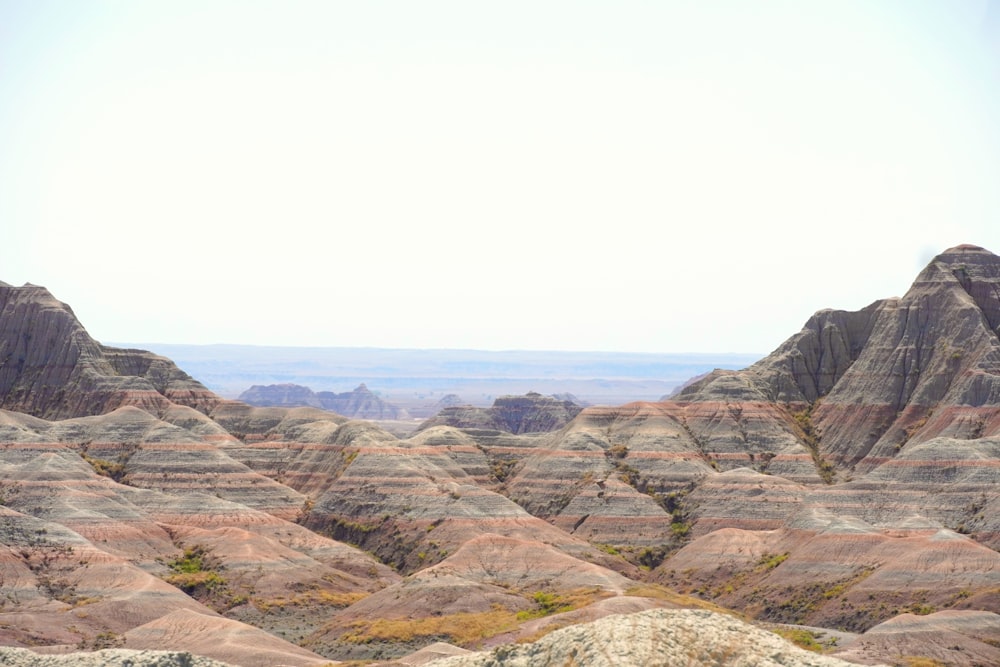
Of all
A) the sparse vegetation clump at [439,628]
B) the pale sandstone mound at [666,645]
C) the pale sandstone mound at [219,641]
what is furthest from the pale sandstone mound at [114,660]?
the sparse vegetation clump at [439,628]

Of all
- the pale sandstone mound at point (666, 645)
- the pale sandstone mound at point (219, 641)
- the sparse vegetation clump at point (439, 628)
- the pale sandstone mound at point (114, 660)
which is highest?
the pale sandstone mound at point (666, 645)

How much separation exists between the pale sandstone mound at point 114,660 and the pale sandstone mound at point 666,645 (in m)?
24.2

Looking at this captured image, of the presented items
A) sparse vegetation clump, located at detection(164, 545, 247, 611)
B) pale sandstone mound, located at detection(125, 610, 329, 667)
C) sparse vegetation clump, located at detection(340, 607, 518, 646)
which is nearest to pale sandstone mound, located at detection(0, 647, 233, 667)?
pale sandstone mound, located at detection(125, 610, 329, 667)

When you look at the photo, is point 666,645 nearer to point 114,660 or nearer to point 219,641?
point 114,660

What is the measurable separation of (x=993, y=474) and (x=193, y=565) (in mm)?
98348

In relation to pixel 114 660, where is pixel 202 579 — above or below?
below

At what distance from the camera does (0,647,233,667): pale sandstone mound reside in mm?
99625

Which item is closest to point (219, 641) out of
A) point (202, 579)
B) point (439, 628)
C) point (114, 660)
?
point (439, 628)

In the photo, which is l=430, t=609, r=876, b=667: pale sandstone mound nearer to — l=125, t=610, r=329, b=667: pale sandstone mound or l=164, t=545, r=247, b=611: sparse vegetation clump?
l=125, t=610, r=329, b=667: pale sandstone mound

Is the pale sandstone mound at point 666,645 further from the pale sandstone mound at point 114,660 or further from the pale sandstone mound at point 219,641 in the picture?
the pale sandstone mound at point 219,641

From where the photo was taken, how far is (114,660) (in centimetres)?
10050

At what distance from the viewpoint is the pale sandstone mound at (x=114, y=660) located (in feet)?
327

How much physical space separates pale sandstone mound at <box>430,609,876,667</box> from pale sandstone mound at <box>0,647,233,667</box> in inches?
954

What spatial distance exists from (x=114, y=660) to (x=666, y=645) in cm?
3917
